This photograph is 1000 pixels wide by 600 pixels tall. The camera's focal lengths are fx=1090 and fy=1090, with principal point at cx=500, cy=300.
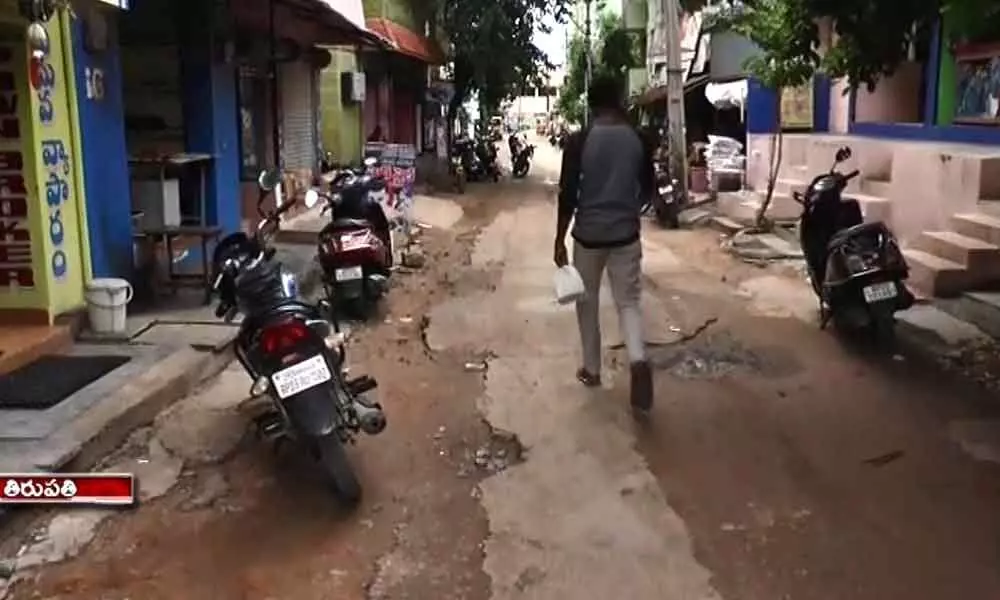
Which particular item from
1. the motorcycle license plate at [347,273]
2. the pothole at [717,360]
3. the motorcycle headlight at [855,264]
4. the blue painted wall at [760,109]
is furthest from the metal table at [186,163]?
the blue painted wall at [760,109]

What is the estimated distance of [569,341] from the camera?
8414 mm

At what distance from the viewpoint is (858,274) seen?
309 inches

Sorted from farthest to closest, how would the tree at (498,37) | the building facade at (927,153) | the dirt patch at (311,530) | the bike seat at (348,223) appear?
1. the tree at (498,37)
2. the building facade at (927,153)
3. the bike seat at (348,223)
4. the dirt patch at (311,530)

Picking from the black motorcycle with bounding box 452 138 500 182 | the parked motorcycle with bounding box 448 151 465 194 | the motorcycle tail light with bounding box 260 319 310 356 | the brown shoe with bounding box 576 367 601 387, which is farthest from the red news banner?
the black motorcycle with bounding box 452 138 500 182

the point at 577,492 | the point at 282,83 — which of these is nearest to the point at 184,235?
the point at 577,492

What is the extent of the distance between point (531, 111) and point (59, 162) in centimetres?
Answer: 11003

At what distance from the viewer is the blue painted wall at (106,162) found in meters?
7.71

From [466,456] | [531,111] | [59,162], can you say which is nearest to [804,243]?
[466,456]

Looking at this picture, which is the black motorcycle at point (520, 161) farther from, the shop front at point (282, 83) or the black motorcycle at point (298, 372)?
the black motorcycle at point (298, 372)

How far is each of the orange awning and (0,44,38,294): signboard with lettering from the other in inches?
437

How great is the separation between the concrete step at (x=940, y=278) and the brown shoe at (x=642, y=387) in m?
4.32

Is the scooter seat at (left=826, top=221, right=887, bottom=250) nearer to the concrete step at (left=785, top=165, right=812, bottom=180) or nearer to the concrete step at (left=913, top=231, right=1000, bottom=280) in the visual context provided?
the concrete step at (left=913, top=231, right=1000, bottom=280)

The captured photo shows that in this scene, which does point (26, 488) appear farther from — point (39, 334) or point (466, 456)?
point (39, 334)

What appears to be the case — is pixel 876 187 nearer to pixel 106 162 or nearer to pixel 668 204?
pixel 668 204
